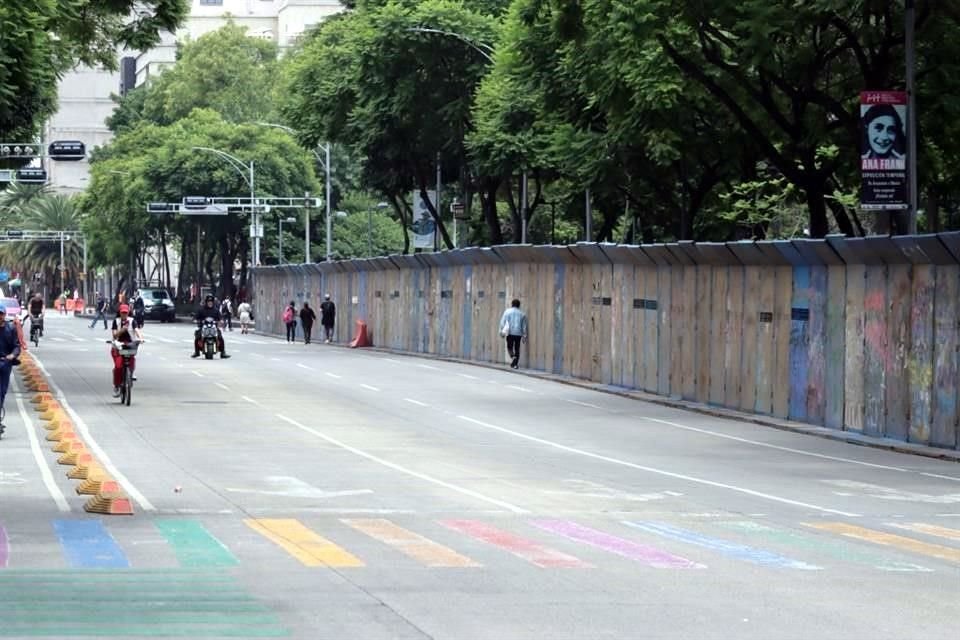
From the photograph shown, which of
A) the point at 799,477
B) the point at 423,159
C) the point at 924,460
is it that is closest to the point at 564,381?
the point at 924,460

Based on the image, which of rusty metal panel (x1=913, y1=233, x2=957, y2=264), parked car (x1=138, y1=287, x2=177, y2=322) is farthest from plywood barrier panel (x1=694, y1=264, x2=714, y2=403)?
parked car (x1=138, y1=287, x2=177, y2=322)

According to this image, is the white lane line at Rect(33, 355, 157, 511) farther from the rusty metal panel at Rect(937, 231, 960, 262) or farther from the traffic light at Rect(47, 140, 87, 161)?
the traffic light at Rect(47, 140, 87, 161)

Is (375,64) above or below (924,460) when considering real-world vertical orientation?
above

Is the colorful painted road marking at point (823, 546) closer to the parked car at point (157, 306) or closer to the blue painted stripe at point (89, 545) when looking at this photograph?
the blue painted stripe at point (89, 545)

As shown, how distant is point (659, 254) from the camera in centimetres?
3959

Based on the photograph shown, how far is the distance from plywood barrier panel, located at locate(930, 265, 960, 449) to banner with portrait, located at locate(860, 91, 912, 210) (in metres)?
4.82

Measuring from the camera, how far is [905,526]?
58.6ft

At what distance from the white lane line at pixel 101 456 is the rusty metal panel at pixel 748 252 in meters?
11.9

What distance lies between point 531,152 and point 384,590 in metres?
50.0

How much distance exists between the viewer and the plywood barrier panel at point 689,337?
3797cm

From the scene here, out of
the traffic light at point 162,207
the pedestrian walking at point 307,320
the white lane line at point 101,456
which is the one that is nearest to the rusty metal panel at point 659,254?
the white lane line at point 101,456

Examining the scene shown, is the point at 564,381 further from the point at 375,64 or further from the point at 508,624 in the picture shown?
the point at 508,624

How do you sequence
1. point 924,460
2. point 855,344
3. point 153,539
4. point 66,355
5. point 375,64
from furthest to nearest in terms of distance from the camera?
1. point 375,64
2. point 66,355
3. point 855,344
4. point 924,460
5. point 153,539

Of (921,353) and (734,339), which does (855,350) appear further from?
(734,339)
